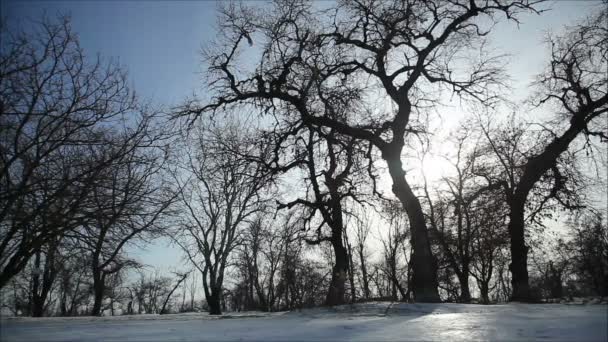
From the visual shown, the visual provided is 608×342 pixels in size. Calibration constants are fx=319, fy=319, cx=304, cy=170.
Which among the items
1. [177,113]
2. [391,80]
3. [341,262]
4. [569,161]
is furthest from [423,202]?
[177,113]

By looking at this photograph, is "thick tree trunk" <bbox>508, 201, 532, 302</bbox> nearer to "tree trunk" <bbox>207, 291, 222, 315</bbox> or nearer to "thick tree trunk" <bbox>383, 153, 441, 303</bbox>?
"thick tree trunk" <bbox>383, 153, 441, 303</bbox>

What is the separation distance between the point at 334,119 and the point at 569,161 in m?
10.5

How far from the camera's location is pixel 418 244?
8523 mm

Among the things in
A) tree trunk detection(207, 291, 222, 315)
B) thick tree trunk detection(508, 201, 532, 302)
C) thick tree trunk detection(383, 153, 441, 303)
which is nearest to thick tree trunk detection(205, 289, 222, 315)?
tree trunk detection(207, 291, 222, 315)

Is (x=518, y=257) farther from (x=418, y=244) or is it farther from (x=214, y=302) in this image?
(x=214, y=302)

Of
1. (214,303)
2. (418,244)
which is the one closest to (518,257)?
(418,244)

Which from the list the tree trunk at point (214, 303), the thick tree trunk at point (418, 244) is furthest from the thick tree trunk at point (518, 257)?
the tree trunk at point (214, 303)

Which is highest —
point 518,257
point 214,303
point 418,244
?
point 418,244

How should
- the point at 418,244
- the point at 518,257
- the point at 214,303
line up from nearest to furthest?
1. the point at 418,244
2. the point at 518,257
3. the point at 214,303

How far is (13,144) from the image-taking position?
6.43 m

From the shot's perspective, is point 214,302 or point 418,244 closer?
point 418,244

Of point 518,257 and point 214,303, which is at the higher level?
point 518,257

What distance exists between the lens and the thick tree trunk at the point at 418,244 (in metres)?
7.92

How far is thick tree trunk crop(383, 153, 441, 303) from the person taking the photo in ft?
26.0
